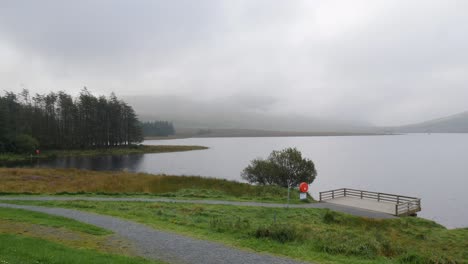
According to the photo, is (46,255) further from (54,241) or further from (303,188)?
(303,188)

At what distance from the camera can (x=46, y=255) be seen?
26.9ft

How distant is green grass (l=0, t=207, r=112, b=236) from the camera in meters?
12.3

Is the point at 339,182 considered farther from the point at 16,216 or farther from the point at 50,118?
the point at 50,118

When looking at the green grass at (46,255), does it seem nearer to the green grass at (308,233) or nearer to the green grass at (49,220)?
the green grass at (49,220)

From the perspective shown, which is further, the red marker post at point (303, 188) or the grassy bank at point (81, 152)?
the grassy bank at point (81, 152)

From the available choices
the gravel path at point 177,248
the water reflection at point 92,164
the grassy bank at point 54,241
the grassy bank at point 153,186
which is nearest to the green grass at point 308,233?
the gravel path at point 177,248

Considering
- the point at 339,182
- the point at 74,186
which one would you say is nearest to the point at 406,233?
the point at 74,186

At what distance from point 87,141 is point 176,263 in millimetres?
105458

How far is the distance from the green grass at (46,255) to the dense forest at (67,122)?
80.0 metres

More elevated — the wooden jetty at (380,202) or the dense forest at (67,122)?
the dense forest at (67,122)

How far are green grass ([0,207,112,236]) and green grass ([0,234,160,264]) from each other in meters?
2.69

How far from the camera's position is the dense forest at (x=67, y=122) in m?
84.9

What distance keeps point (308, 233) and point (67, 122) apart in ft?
343

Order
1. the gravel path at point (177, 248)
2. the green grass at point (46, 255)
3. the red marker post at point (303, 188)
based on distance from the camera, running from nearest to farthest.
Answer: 1. the green grass at point (46, 255)
2. the gravel path at point (177, 248)
3. the red marker post at point (303, 188)
